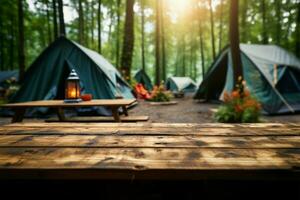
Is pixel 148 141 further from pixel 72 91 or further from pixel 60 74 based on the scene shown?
pixel 60 74

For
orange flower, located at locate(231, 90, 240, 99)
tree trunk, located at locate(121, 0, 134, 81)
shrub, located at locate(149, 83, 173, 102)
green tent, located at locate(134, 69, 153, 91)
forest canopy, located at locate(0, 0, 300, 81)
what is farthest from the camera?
green tent, located at locate(134, 69, 153, 91)

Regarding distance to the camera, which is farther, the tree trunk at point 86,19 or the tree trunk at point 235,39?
the tree trunk at point 86,19

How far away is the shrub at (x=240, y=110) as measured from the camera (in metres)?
6.80

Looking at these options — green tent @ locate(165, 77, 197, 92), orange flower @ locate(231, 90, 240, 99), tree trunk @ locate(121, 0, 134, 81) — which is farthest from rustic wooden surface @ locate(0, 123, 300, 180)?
green tent @ locate(165, 77, 197, 92)

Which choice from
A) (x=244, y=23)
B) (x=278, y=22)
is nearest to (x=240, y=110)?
(x=278, y=22)

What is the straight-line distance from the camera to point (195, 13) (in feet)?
81.7

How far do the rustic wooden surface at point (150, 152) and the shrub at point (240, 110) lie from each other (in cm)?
517

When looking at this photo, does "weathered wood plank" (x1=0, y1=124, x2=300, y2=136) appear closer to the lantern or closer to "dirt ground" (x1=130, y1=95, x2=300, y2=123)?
the lantern

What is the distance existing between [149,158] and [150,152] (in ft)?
0.33

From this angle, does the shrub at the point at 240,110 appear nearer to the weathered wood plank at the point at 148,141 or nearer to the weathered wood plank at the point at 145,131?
the weathered wood plank at the point at 145,131

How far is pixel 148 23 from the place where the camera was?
1051 inches

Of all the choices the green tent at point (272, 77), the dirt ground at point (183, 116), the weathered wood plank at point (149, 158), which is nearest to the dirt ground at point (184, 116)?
the dirt ground at point (183, 116)

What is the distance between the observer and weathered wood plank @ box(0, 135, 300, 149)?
4.48 ft

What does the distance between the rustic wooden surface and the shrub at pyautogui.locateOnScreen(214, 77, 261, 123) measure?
5.17 metres
